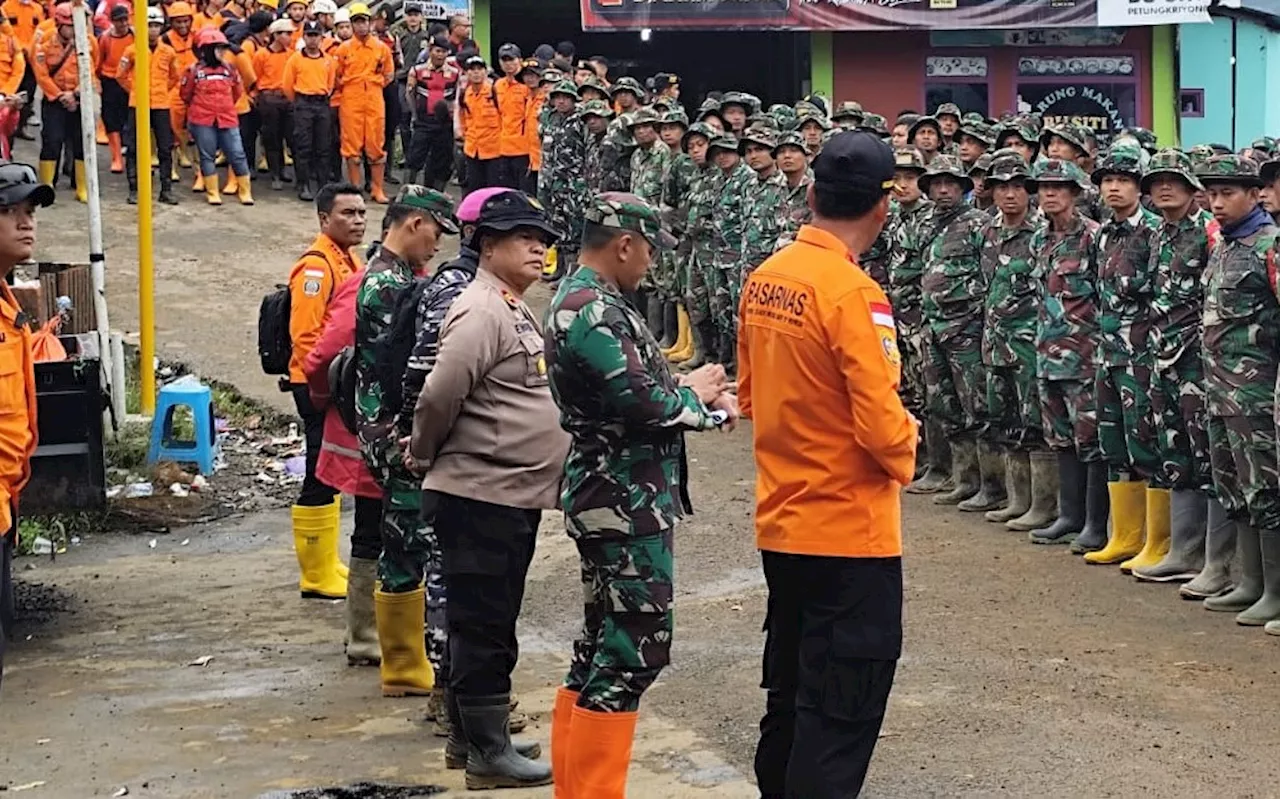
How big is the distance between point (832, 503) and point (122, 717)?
3577mm

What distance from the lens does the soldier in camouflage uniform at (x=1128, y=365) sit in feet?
30.8

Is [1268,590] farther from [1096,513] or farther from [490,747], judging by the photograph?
[490,747]

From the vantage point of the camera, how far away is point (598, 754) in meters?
5.63

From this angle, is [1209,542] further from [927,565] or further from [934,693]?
[934,693]

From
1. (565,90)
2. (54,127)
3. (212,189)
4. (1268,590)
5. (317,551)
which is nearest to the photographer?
(1268,590)

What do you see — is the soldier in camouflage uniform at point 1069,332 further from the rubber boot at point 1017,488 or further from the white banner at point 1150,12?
the white banner at point 1150,12

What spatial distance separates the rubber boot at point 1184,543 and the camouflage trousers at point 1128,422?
186 mm

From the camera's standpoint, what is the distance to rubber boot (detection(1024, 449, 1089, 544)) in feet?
34.2

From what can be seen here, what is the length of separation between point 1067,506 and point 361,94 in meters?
12.7

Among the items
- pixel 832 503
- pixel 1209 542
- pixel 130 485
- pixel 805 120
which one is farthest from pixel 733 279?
pixel 832 503

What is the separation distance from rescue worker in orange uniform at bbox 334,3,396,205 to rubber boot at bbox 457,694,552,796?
15.5 metres

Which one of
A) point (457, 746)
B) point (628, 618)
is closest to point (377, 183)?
point (457, 746)

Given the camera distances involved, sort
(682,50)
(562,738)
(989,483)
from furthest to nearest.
Answer: 1. (682,50)
2. (989,483)
3. (562,738)

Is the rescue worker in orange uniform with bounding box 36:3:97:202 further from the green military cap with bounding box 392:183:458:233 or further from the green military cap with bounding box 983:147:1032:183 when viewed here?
the green military cap with bounding box 392:183:458:233
